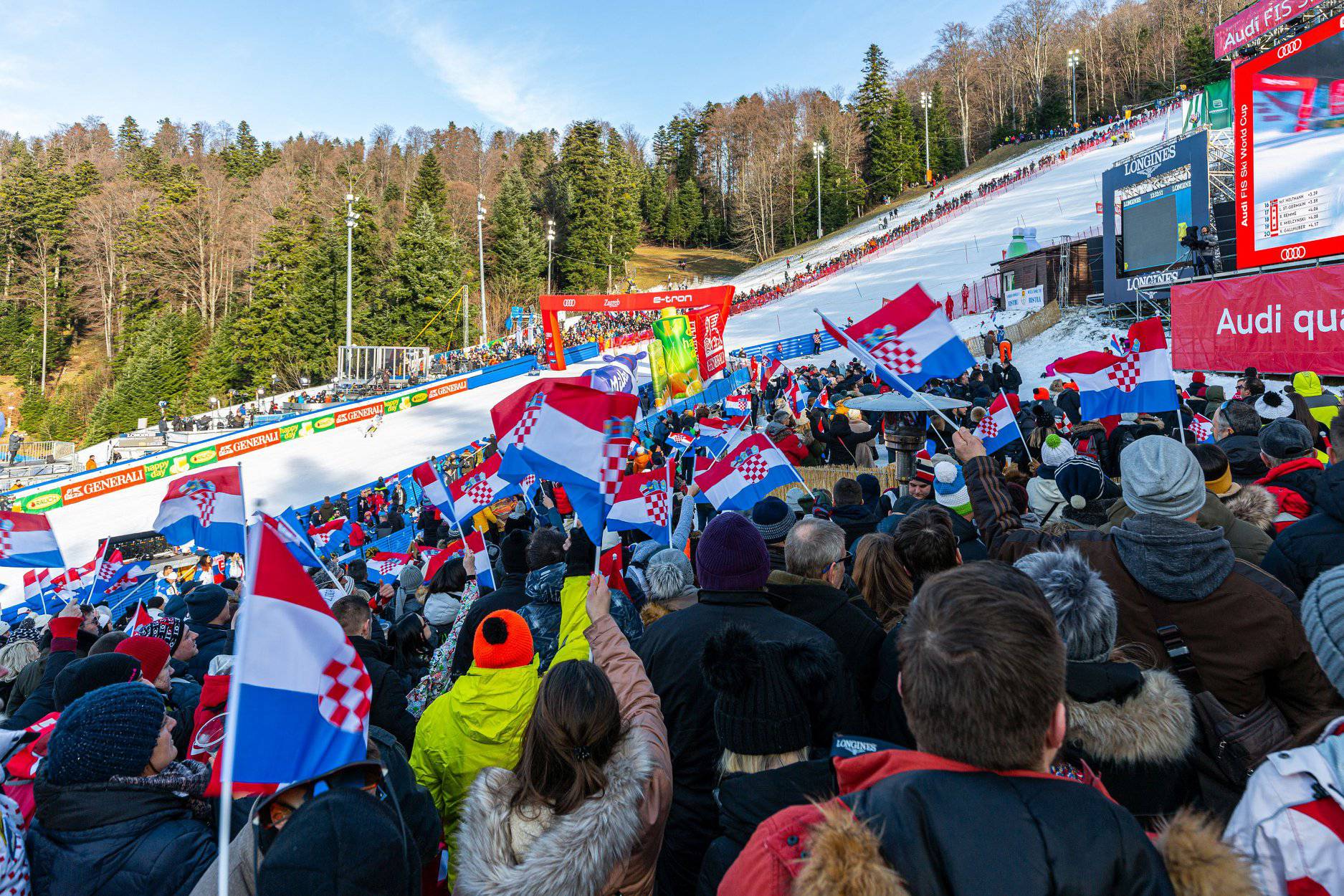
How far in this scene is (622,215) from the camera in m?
72.2

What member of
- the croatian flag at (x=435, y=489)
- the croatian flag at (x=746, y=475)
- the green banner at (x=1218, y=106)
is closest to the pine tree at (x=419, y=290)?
the green banner at (x=1218, y=106)

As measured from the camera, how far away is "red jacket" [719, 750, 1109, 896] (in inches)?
49.3

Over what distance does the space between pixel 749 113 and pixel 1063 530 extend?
3595 inches

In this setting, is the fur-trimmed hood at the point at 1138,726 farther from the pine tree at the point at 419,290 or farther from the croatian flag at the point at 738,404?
the pine tree at the point at 419,290

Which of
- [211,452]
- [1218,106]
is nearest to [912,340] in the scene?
[211,452]

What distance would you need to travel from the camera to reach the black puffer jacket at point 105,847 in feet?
6.43

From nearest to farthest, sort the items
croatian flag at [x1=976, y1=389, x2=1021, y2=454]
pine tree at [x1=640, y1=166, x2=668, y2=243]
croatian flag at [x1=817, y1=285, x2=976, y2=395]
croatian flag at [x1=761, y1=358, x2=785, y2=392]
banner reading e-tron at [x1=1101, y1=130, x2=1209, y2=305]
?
1. croatian flag at [x1=817, y1=285, x2=976, y2=395]
2. croatian flag at [x1=976, y1=389, x2=1021, y2=454]
3. banner reading e-tron at [x1=1101, y1=130, x2=1209, y2=305]
4. croatian flag at [x1=761, y1=358, x2=785, y2=392]
5. pine tree at [x1=640, y1=166, x2=668, y2=243]

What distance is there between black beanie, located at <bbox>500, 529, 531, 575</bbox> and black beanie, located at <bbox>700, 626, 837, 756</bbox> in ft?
9.12

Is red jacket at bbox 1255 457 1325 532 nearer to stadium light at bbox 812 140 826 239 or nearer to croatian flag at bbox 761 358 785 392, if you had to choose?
croatian flag at bbox 761 358 785 392

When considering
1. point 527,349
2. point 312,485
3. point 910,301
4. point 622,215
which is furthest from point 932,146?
point 910,301

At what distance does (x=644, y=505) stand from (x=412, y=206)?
58.1 m

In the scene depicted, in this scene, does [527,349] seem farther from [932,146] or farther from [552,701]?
[932,146]

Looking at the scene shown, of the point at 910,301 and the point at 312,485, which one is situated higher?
the point at 910,301

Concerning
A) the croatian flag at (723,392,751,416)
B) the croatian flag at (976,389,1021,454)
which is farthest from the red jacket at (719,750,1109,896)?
the croatian flag at (723,392,751,416)
